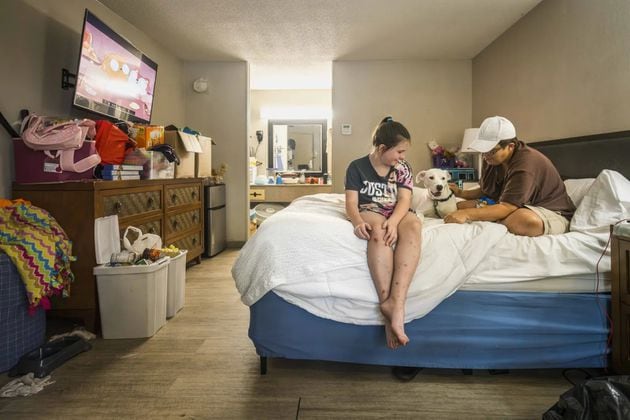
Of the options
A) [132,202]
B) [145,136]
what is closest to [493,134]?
[132,202]

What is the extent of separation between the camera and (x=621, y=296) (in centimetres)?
147

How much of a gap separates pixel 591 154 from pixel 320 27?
2395 millimetres

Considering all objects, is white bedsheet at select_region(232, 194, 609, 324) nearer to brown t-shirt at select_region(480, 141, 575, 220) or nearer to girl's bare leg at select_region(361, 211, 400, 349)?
girl's bare leg at select_region(361, 211, 400, 349)

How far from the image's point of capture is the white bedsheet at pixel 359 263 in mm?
1493

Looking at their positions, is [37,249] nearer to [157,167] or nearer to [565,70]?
[157,167]

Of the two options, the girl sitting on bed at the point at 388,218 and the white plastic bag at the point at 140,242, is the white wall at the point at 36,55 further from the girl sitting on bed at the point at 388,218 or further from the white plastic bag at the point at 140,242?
the girl sitting on bed at the point at 388,218

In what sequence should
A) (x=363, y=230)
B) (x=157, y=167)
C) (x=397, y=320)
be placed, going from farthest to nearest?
(x=157, y=167) < (x=363, y=230) < (x=397, y=320)

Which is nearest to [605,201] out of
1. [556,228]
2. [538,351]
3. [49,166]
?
[556,228]

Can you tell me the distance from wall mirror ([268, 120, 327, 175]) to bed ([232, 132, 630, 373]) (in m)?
4.51

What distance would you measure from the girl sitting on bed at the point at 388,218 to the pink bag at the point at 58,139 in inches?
59.7

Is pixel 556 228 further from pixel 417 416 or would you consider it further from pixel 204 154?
pixel 204 154

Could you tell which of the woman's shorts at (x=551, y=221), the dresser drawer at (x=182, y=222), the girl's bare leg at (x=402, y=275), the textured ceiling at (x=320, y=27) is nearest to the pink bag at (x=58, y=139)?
the dresser drawer at (x=182, y=222)

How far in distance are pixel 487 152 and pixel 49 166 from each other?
235 centimetres

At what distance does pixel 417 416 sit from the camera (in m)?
1.36
